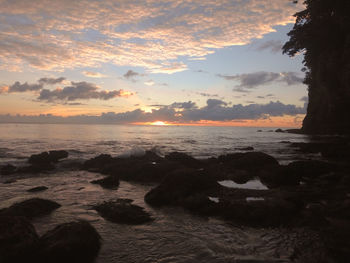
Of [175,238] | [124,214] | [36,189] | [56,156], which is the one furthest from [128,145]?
[175,238]

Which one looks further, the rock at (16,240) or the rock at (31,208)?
the rock at (31,208)

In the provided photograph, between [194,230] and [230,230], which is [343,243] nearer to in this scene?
[230,230]

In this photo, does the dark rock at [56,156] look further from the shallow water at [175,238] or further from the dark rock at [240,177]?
the dark rock at [240,177]

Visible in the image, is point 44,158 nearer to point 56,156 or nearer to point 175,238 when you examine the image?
point 56,156

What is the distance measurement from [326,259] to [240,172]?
32.8 ft

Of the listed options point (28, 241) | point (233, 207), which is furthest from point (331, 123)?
point (28, 241)

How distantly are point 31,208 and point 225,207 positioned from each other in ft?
22.6

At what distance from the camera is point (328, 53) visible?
4909 centimetres

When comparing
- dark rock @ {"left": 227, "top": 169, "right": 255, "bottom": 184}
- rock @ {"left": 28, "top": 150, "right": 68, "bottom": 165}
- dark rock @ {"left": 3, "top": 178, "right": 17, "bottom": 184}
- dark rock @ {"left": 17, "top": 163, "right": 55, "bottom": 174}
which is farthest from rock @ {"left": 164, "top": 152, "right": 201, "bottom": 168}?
dark rock @ {"left": 3, "top": 178, "right": 17, "bottom": 184}

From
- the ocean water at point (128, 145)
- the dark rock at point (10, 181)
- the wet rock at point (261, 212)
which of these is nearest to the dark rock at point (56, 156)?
the ocean water at point (128, 145)

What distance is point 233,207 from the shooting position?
863cm

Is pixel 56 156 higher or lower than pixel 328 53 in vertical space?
lower

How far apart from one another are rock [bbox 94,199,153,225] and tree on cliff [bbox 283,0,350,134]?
4492 centimetres

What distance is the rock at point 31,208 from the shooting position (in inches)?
328
